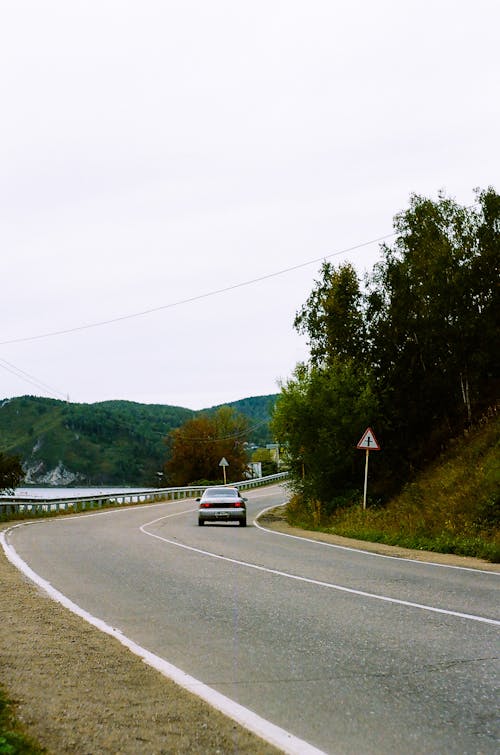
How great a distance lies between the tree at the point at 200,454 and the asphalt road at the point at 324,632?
302ft

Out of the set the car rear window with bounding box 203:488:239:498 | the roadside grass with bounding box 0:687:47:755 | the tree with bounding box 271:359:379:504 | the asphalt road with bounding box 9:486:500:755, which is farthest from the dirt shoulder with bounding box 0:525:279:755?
the tree with bounding box 271:359:379:504

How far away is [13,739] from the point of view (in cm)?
455

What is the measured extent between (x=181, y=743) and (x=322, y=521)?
26.7 m

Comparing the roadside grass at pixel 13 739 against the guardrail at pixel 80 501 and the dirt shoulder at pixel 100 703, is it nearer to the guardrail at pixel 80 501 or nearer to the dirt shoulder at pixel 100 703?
the dirt shoulder at pixel 100 703

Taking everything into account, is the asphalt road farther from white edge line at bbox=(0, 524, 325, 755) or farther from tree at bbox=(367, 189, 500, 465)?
tree at bbox=(367, 189, 500, 465)

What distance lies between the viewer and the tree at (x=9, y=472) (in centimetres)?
6366

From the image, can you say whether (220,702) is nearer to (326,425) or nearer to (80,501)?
(326,425)


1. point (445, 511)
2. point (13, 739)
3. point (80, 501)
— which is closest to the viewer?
point (13, 739)

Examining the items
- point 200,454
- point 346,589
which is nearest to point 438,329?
point 346,589

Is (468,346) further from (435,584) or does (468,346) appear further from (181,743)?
(181,743)

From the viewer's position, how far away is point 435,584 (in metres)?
12.6

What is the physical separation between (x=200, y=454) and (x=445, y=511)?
8935 cm

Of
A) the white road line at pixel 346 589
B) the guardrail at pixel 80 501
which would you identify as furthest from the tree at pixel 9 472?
the white road line at pixel 346 589

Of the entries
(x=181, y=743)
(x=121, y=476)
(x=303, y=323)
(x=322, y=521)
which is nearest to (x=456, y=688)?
(x=181, y=743)
